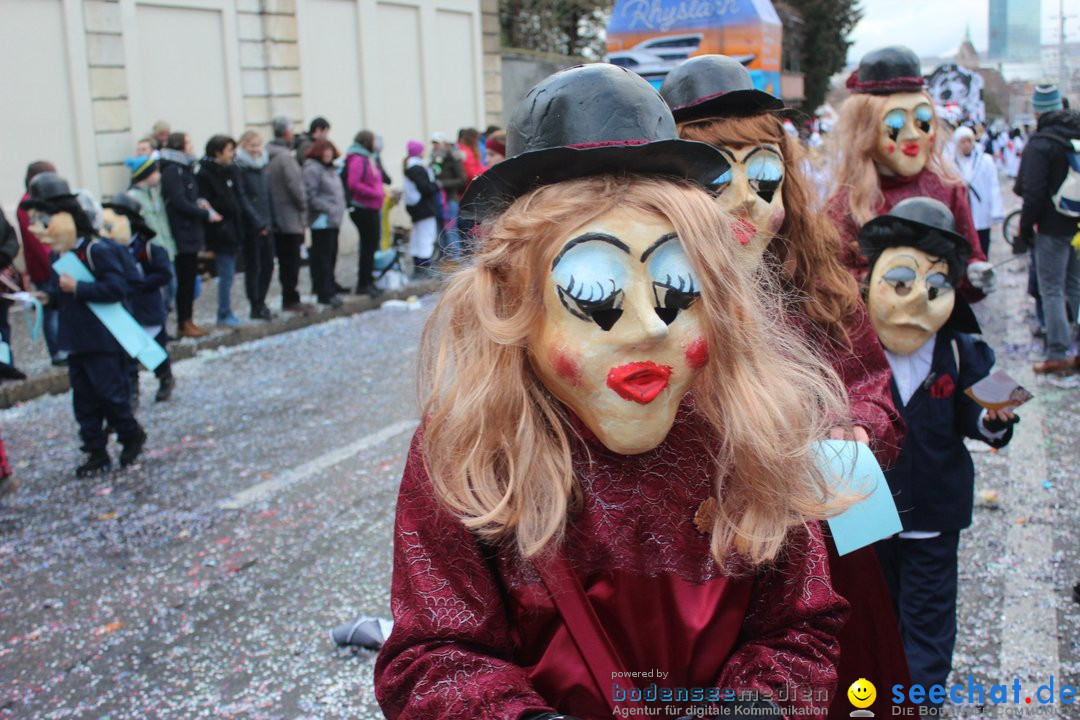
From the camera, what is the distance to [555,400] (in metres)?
1.81

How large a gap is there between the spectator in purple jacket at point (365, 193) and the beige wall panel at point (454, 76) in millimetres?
5407

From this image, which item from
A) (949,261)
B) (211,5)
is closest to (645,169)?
(949,261)

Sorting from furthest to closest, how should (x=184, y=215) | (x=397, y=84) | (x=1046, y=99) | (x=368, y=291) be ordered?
(x=397, y=84), (x=368, y=291), (x=184, y=215), (x=1046, y=99)

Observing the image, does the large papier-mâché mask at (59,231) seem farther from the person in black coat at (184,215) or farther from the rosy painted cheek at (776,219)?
the rosy painted cheek at (776,219)

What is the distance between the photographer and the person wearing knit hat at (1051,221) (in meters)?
7.20

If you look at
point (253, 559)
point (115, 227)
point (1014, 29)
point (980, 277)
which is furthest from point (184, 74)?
point (1014, 29)

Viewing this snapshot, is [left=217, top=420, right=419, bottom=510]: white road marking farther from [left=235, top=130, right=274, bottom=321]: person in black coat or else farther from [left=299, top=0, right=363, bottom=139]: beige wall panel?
[left=299, top=0, right=363, bottom=139]: beige wall panel

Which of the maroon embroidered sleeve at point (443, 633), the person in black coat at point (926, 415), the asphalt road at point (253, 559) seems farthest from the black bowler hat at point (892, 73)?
the maroon embroidered sleeve at point (443, 633)

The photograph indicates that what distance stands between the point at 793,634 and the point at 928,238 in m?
1.77

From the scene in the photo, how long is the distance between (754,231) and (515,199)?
83cm

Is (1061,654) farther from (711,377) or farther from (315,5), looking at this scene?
(315,5)

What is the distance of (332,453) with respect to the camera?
6.28 metres

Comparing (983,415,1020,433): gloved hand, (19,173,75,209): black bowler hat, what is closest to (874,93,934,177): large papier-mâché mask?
(983,415,1020,433): gloved hand

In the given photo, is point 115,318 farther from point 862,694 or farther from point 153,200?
point 862,694
